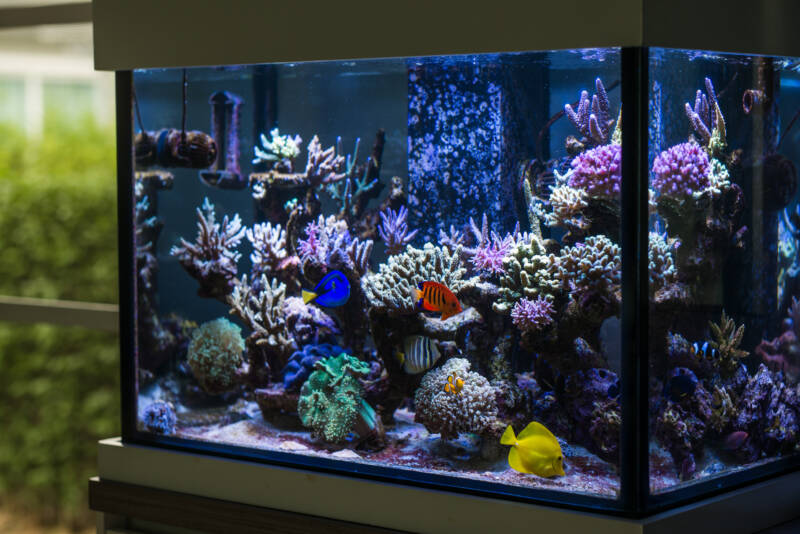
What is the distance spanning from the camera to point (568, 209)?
190 centimetres

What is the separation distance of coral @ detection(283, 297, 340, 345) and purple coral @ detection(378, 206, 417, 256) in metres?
0.24

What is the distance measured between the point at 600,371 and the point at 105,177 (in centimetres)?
272

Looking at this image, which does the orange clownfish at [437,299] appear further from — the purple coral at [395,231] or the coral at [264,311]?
the coral at [264,311]

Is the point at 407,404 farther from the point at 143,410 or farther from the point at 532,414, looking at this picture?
the point at 143,410

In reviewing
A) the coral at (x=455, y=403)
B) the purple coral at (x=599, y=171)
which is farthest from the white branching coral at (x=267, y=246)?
the purple coral at (x=599, y=171)

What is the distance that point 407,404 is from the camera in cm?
210

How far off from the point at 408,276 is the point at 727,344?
0.71 m

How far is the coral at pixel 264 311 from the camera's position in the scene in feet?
7.45

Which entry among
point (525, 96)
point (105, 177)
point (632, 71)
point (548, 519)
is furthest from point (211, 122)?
point (105, 177)

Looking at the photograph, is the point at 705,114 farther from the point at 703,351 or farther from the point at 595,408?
the point at 595,408

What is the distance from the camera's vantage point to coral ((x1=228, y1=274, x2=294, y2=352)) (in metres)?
2.27

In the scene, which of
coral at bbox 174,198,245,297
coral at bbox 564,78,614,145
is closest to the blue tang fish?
coral at bbox 174,198,245,297

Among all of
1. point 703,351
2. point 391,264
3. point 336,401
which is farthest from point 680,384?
point 336,401

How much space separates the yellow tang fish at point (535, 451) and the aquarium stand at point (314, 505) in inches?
3.2
